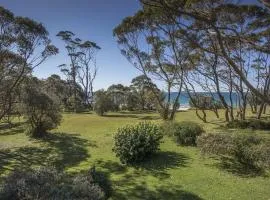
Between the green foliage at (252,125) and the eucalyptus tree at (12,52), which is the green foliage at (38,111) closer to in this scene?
the eucalyptus tree at (12,52)

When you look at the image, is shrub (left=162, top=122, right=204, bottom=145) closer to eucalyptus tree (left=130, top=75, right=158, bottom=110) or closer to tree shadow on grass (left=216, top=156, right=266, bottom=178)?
tree shadow on grass (left=216, top=156, right=266, bottom=178)


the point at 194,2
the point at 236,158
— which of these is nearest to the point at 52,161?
the point at 236,158

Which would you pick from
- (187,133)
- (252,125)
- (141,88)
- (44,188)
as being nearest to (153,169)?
(187,133)

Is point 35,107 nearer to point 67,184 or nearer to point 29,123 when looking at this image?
point 29,123

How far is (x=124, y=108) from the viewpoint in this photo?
54.0m

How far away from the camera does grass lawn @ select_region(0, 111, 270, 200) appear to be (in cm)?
984

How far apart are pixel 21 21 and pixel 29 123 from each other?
7286 mm

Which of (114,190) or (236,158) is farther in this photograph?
(236,158)

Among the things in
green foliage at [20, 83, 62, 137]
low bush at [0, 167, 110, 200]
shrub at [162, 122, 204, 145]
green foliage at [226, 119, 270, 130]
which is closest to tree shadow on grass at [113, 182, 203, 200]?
low bush at [0, 167, 110, 200]

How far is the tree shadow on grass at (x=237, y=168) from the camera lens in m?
11.4

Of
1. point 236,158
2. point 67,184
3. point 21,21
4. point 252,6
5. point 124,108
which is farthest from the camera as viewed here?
point 124,108

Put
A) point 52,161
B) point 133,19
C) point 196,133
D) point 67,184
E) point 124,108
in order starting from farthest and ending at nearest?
point 124,108 < point 133,19 < point 196,133 < point 52,161 < point 67,184

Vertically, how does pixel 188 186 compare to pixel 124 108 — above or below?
below

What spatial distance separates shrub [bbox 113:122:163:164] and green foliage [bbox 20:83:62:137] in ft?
28.0
